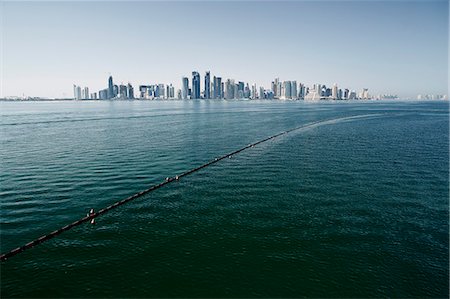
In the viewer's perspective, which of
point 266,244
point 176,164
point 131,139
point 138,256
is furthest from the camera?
point 131,139

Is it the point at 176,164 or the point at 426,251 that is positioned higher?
the point at 176,164

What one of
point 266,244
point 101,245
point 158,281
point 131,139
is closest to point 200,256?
point 158,281

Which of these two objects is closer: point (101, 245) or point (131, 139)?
point (101, 245)

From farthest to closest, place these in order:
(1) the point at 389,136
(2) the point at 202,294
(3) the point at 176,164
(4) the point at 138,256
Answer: (1) the point at 389,136, (3) the point at 176,164, (4) the point at 138,256, (2) the point at 202,294

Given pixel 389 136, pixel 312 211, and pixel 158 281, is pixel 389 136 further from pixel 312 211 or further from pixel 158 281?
pixel 158 281

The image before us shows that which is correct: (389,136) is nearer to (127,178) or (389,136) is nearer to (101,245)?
(127,178)

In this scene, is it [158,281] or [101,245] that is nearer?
[158,281]

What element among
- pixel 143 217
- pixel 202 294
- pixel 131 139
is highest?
pixel 131 139

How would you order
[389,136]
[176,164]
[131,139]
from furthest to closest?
1. [389,136]
2. [131,139]
3. [176,164]

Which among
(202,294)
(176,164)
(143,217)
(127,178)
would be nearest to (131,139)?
(176,164)
